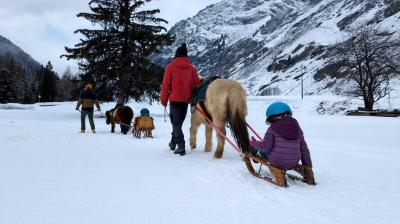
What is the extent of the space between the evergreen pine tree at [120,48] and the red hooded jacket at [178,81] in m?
16.9

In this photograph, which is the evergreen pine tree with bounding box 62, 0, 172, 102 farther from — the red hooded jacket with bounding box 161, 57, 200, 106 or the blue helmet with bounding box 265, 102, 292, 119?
the blue helmet with bounding box 265, 102, 292, 119

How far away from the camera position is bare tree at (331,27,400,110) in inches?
1163

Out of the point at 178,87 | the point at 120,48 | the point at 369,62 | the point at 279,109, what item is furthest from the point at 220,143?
the point at 369,62

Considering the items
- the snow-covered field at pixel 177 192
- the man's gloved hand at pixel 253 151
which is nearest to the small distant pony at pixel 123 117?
the snow-covered field at pixel 177 192

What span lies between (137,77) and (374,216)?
21.2 m

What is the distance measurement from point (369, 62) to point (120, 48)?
20.3m

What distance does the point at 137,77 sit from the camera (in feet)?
77.4

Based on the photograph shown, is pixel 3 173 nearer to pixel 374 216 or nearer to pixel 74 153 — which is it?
pixel 74 153

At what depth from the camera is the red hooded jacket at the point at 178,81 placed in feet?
22.8

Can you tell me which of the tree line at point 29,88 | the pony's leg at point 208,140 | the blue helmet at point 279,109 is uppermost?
the tree line at point 29,88

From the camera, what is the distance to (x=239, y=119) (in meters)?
5.95

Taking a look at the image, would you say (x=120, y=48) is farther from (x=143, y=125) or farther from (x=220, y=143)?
(x=220, y=143)

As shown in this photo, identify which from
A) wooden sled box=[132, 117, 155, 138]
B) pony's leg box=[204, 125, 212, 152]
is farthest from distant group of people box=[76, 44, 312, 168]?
wooden sled box=[132, 117, 155, 138]

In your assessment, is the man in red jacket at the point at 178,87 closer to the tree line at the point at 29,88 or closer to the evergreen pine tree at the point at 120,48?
the evergreen pine tree at the point at 120,48
